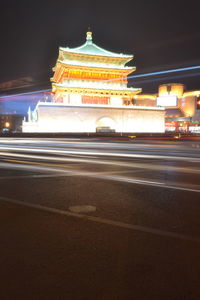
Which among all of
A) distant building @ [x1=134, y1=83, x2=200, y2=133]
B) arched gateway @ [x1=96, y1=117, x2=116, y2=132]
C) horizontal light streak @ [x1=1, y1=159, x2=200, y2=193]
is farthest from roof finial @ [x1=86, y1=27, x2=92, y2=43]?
horizontal light streak @ [x1=1, y1=159, x2=200, y2=193]

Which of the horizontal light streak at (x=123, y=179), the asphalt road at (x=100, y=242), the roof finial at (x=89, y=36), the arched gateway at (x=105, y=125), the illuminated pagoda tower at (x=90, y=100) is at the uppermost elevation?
the roof finial at (x=89, y=36)

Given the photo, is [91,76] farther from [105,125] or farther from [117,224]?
[117,224]

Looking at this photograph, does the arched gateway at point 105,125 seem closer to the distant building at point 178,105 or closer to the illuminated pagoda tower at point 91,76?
the illuminated pagoda tower at point 91,76

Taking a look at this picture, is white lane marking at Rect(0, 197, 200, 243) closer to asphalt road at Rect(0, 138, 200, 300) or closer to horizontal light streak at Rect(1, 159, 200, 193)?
asphalt road at Rect(0, 138, 200, 300)

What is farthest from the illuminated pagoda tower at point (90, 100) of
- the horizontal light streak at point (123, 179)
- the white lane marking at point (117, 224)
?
the white lane marking at point (117, 224)

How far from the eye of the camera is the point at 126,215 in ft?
13.0

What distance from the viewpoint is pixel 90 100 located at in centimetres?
4219

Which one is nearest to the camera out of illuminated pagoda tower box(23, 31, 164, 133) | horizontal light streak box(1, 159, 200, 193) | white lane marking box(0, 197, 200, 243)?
white lane marking box(0, 197, 200, 243)

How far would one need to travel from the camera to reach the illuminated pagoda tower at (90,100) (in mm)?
39031

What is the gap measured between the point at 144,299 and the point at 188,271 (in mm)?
586

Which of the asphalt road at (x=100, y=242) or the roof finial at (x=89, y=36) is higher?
the roof finial at (x=89, y=36)

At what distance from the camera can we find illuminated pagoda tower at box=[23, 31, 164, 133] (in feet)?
128

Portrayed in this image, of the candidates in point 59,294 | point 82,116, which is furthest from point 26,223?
point 82,116

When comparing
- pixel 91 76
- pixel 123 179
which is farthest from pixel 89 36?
pixel 123 179
